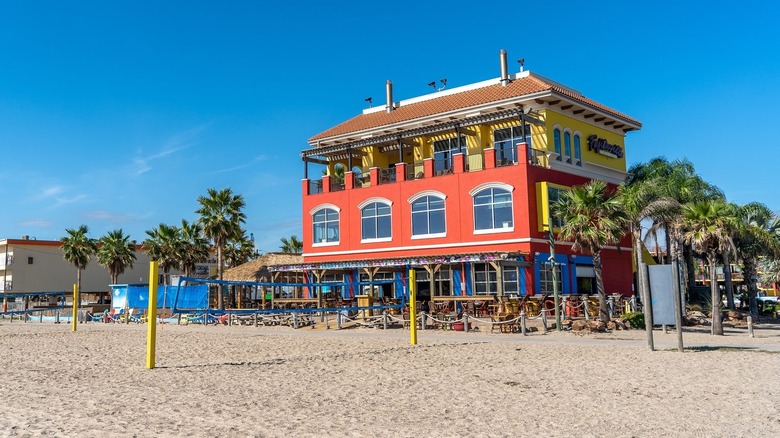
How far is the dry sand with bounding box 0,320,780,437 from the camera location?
27.9 ft

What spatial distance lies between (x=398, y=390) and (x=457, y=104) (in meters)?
28.7

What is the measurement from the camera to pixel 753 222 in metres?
36.6

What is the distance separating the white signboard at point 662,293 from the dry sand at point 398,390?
45.5 inches

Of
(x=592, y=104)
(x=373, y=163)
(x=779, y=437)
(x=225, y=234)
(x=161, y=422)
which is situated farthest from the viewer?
(x=225, y=234)

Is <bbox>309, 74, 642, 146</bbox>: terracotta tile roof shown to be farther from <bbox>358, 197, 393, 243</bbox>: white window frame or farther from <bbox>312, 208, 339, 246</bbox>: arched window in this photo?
<bbox>312, 208, 339, 246</bbox>: arched window

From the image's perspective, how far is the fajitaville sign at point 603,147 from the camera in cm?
3828

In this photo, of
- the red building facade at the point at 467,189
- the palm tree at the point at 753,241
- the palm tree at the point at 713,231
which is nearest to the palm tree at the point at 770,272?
the palm tree at the point at 753,241

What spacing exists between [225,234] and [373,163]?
44.0 ft

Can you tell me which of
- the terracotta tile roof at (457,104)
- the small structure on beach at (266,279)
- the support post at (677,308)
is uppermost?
the terracotta tile roof at (457,104)

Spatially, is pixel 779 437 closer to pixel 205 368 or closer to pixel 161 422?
pixel 161 422

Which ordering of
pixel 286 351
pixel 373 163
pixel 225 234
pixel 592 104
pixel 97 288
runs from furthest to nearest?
pixel 97 288 < pixel 225 234 < pixel 373 163 < pixel 592 104 < pixel 286 351

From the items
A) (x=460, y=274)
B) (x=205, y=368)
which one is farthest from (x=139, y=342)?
(x=460, y=274)

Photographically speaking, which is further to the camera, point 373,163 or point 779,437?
point 373,163

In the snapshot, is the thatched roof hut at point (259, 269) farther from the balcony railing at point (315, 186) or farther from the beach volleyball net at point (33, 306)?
the beach volleyball net at point (33, 306)
